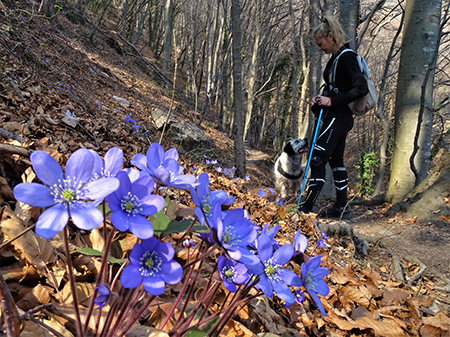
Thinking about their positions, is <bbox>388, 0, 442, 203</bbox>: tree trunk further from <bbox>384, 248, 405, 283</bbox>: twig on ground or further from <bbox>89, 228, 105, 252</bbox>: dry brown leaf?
<bbox>89, 228, 105, 252</bbox>: dry brown leaf

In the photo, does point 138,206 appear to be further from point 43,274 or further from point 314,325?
point 314,325

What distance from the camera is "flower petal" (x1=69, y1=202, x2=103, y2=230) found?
1.35 feet

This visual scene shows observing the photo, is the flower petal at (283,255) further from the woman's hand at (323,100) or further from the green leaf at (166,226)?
the woman's hand at (323,100)

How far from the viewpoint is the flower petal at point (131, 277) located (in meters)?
0.45

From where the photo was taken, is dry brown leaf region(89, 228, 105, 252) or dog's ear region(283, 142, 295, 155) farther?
dog's ear region(283, 142, 295, 155)

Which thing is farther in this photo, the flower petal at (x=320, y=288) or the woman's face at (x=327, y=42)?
the woman's face at (x=327, y=42)

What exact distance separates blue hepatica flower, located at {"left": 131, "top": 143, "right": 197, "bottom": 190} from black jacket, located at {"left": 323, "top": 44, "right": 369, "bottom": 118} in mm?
3207

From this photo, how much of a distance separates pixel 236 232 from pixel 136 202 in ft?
0.66

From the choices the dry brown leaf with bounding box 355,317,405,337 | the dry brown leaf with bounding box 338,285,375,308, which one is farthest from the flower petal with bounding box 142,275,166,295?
the dry brown leaf with bounding box 338,285,375,308

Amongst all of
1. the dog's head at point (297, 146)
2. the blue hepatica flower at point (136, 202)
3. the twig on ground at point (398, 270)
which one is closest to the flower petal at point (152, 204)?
the blue hepatica flower at point (136, 202)

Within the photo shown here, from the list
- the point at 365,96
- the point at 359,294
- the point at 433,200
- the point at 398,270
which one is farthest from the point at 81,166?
the point at 433,200

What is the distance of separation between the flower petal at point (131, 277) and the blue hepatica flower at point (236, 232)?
5.9 inches

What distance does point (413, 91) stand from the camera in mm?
4805

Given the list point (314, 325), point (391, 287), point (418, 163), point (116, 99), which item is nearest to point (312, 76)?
point (418, 163)
